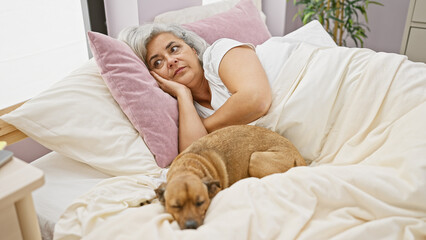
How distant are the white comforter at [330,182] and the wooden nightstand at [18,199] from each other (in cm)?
18

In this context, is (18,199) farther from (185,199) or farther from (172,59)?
(172,59)

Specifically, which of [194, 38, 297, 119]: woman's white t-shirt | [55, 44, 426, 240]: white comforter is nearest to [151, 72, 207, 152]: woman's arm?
[194, 38, 297, 119]: woman's white t-shirt

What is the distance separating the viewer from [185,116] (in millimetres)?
1492

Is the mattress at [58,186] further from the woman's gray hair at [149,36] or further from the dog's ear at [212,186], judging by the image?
the woman's gray hair at [149,36]

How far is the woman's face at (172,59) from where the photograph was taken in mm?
1622

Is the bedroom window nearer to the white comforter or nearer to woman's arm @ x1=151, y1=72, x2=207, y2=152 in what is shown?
woman's arm @ x1=151, y1=72, x2=207, y2=152

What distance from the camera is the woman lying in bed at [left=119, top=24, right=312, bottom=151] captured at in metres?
1.47

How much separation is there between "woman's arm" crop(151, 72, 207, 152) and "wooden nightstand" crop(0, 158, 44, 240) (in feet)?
2.32

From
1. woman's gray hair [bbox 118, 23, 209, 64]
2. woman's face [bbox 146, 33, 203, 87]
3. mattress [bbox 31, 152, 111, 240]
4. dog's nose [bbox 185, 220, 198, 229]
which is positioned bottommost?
mattress [bbox 31, 152, 111, 240]

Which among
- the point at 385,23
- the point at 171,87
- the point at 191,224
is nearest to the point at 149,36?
the point at 171,87

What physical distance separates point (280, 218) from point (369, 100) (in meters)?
0.66

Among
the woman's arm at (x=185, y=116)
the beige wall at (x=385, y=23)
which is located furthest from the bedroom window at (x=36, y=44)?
the beige wall at (x=385, y=23)

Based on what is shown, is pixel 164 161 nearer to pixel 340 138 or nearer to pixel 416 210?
pixel 340 138

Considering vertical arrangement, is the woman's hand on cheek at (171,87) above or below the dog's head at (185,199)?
above
